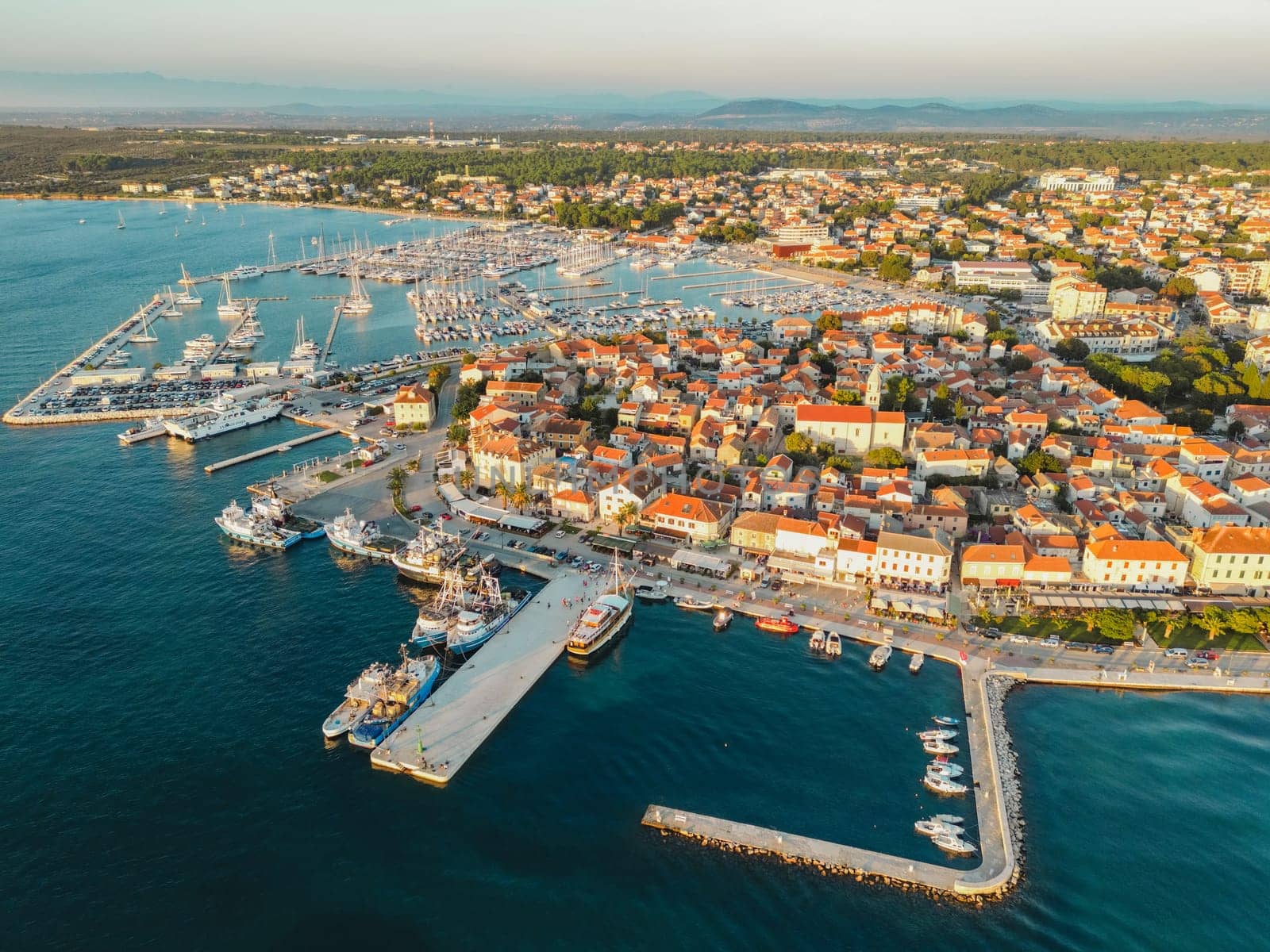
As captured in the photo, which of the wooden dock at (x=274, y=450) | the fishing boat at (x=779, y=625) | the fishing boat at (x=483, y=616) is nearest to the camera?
the fishing boat at (x=483, y=616)

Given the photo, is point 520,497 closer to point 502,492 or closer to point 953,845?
point 502,492

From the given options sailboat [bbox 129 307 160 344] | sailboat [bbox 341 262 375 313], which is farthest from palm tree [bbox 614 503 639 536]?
sailboat [bbox 341 262 375 313]

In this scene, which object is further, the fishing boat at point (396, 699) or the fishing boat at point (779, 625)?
the fishing boat at point (779, 625)

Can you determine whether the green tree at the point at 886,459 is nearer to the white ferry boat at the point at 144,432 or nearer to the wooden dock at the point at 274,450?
the wooden dock at the point at 274,450

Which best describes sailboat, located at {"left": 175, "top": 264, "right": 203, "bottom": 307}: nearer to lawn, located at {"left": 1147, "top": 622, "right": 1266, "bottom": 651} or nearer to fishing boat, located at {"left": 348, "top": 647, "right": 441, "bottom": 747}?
fishing boat, located at {"left": 348, "top": 647, "right": 441, "bottom": 747}

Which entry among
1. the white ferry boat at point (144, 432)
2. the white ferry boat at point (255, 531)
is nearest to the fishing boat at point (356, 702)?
the white ferry boat at point (255, 531)
